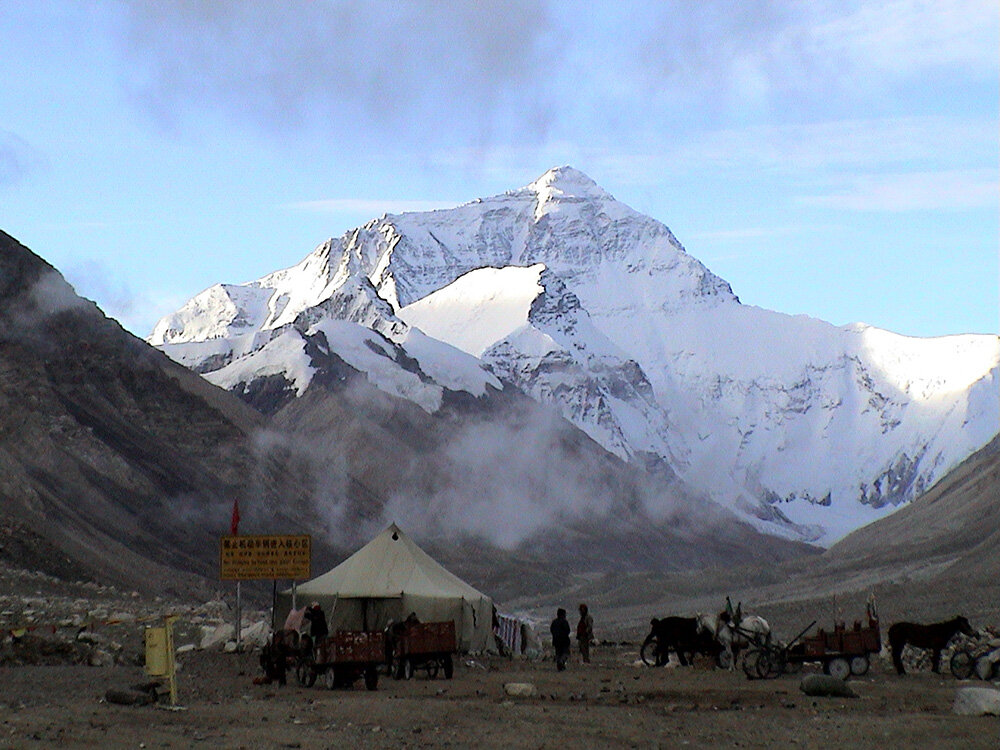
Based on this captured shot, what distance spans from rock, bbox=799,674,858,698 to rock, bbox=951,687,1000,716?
8.05ft

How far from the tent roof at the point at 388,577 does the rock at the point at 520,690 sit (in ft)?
30.2

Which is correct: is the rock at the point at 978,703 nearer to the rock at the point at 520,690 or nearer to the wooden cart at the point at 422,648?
the rock at the point at 520,690

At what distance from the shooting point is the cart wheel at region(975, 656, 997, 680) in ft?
81.9

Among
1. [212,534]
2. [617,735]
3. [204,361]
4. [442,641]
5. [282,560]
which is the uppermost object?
[204,361]

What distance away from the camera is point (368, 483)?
115m

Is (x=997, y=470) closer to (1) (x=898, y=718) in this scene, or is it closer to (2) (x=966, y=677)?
(2) (x=966, y=677)

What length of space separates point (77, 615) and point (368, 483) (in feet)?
266

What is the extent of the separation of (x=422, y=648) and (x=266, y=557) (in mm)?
6552

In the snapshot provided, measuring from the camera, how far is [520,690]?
72.4 feet

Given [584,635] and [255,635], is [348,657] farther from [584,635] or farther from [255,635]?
[255,635]

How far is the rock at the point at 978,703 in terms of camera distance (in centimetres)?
1891

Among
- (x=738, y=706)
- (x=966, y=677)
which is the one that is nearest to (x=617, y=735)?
(x=738, y=706)

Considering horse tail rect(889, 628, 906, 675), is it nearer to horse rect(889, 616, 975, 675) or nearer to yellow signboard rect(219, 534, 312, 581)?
horse rect(889, 616, 975, 675)

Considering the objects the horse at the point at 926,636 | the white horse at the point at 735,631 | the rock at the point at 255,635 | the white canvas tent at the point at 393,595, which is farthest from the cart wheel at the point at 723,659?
the rock at the point at 255,635
